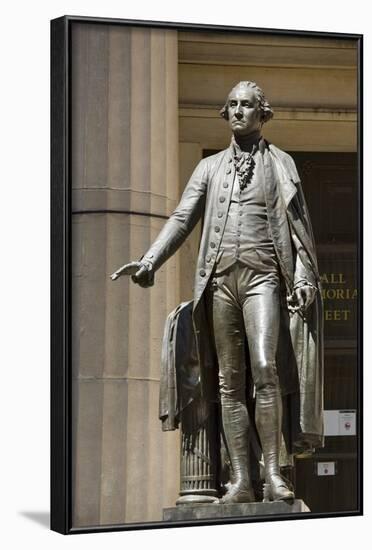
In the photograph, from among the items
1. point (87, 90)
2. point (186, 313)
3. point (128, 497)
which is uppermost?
point (87, 90)

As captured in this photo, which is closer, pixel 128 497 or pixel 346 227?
pixel 128 497

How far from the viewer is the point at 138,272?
1767cm

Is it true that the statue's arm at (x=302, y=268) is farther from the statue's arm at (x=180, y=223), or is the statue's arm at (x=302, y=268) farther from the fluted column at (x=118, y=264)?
the fluted column at (x=118, y=264)

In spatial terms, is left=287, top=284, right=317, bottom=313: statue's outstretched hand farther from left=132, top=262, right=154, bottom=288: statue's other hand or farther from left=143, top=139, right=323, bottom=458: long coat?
left=132, top=262, right=154, bottom=288: statue's other hand

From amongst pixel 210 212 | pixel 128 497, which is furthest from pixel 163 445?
pixel 210 212

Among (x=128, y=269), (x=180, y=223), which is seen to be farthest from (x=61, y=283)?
(x=180, y=223)

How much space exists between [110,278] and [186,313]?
0.58 meters

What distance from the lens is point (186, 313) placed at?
18047 mm

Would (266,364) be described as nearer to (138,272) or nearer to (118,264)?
(138,272)

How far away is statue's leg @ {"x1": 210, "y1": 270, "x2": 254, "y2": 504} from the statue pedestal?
0.05 meters

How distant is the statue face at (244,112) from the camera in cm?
1797

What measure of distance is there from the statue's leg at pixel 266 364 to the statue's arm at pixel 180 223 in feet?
1.83

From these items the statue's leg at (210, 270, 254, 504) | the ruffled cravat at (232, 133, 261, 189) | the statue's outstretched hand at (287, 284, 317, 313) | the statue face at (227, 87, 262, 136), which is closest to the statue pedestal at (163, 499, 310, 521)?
the statue's leg at (210, 270, 254, 504)

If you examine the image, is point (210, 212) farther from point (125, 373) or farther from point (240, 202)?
point (125, 373)
